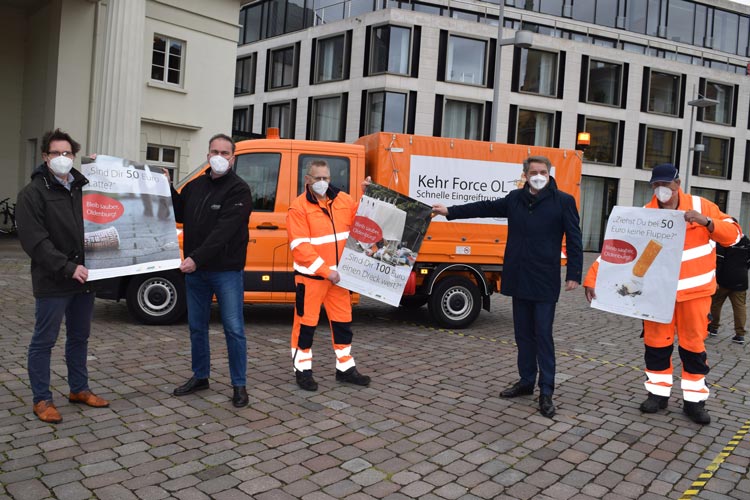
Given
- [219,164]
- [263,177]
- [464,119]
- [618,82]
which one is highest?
[618,82]

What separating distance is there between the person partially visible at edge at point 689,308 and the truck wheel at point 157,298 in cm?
538

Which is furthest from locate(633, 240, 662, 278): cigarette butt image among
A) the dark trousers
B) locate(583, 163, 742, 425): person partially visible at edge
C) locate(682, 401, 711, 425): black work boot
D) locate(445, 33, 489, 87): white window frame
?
locate(445, 33, 489, 87): white window frame

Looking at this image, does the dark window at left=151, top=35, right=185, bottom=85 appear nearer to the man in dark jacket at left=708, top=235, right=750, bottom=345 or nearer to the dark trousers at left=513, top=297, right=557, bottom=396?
the man in dark jacket at left=708, top=235, right=750, bottom=345

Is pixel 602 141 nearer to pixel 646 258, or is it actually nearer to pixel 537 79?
pixel 537 79

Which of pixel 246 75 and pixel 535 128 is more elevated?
pixel 246 75

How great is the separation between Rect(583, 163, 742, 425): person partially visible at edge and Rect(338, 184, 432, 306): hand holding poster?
2112mm

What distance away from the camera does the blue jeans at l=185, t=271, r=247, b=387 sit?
514 cm

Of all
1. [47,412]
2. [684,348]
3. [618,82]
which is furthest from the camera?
[618,82]

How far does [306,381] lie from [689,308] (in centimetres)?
317

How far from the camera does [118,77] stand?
1603 cm

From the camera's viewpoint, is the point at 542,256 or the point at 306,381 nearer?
the point at 542,256

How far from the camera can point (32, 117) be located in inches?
779

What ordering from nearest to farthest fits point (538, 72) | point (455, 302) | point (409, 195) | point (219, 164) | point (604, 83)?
point (219, 164) → point (409, 195) → point (455, 302) → point (538, 72) → point (604, 83)

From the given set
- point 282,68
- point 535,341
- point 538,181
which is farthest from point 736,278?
point 282,68
